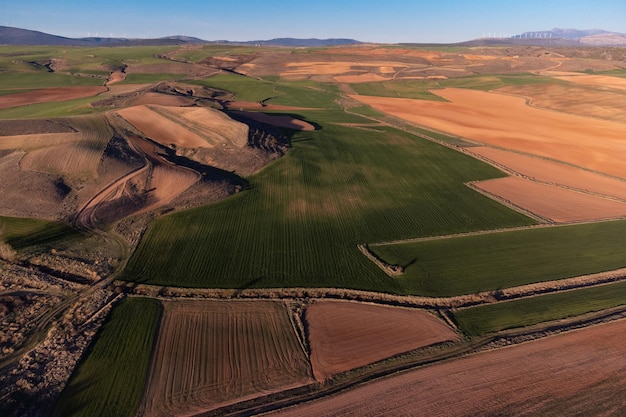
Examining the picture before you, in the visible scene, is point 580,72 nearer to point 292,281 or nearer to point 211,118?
point 211,118

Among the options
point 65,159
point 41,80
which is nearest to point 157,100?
point 65,159

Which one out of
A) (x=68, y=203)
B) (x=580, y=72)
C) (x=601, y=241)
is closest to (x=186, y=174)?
(x=68, y=203)

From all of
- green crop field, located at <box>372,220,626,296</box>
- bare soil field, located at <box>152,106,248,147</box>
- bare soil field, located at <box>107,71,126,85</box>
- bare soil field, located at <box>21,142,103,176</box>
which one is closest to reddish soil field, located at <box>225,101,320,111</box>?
bare soil field, located at <box>152,106,248,147</box>

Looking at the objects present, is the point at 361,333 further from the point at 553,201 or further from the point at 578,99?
the point at 578,99

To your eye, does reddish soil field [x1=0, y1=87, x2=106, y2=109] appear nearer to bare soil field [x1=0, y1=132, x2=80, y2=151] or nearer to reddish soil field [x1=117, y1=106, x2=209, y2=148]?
reddish soil field [x1=117, y1=106, x2=209, y2=148]

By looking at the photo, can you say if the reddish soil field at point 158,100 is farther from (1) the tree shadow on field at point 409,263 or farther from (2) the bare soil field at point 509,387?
(2) the bare soil field at point 509,387

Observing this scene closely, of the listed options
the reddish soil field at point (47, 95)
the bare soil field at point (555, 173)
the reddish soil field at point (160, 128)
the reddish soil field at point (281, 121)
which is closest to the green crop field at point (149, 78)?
the reddish soil field at point (47, 95)
